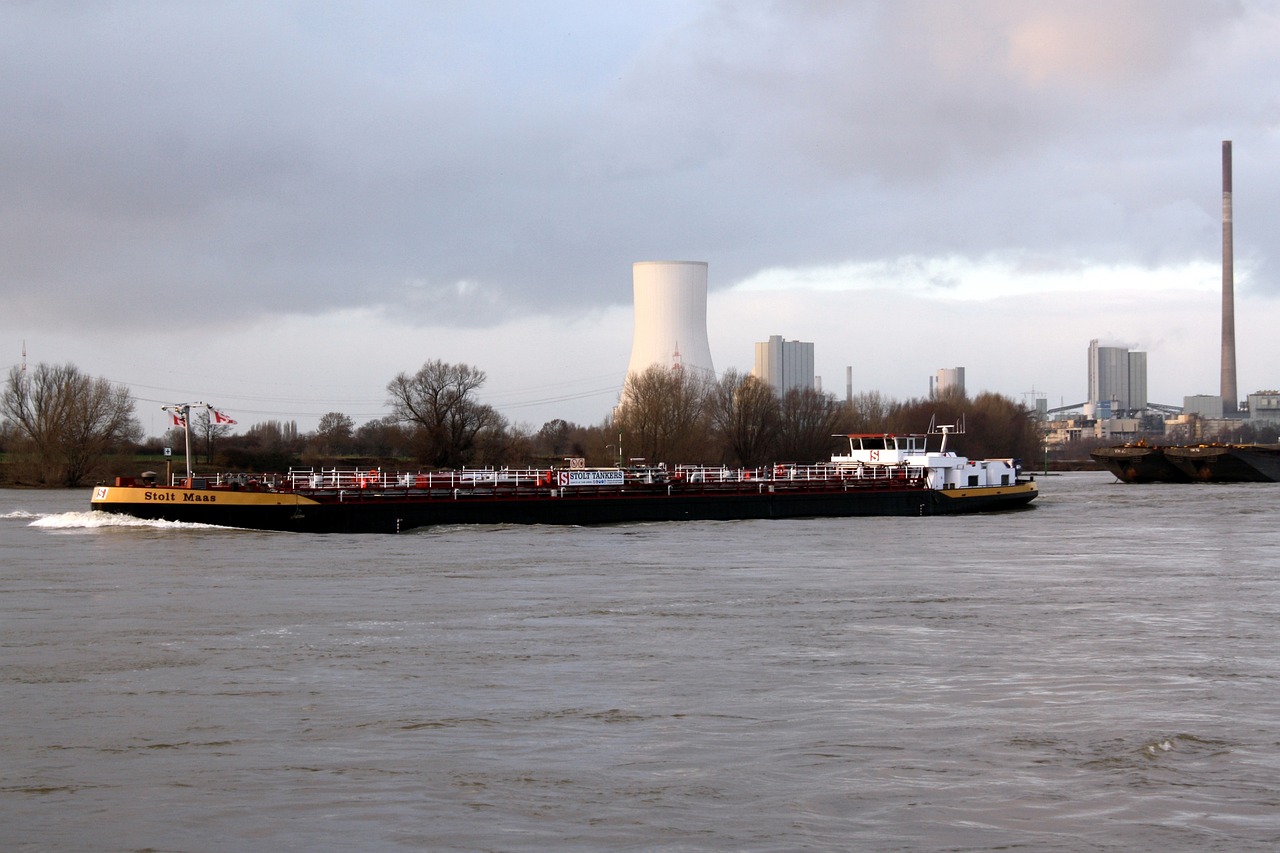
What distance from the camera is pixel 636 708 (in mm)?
15461

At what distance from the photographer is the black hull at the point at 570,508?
41906 mm

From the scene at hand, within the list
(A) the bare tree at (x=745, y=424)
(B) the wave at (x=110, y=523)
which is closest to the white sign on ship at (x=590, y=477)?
(B) the wave at (x=110, y=523)

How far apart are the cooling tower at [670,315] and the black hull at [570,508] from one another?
32743 millimetres

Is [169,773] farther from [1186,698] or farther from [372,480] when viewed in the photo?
[372,480]

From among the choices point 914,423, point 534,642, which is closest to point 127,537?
point 534,642

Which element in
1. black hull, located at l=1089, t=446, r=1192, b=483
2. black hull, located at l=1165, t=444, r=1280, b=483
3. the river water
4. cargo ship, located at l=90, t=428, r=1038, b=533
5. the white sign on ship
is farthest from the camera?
black hull, located at l=1089, t=446, r=1192, b=483

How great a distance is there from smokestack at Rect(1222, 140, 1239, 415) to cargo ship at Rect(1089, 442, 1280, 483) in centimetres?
8494

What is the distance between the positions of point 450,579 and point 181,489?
15.7 metres

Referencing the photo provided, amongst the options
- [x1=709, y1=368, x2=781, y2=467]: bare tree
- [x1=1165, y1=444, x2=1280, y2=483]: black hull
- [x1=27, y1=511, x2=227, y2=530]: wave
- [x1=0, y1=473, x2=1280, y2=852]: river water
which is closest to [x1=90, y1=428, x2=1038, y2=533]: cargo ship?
[x1=27, y1=511, x2=227, y2=530]: wave

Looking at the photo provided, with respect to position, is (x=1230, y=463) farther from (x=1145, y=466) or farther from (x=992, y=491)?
(x=992, y=491)

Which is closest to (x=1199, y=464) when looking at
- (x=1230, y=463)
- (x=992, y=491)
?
(x=1230, y=463)

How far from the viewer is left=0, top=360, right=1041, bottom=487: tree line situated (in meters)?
89.8

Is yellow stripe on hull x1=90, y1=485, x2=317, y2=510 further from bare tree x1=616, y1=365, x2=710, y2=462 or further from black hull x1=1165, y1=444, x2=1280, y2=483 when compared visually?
black hull x1=1165, y1=444, x2=1280, y2=483

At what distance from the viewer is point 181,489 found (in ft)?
135
